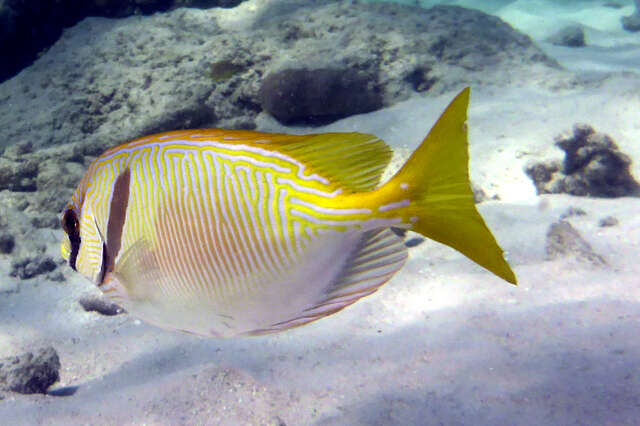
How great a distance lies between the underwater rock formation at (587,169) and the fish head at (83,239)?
501 cm

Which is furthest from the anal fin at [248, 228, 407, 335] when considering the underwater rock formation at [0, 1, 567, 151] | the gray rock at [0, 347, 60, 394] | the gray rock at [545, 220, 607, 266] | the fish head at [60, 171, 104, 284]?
the underwater rock formation at [0, 1, 567, 151]

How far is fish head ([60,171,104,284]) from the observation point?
1.10 metres

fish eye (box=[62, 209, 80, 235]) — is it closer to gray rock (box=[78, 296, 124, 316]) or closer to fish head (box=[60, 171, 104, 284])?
fish head (box=[60, 171, 104, 284])

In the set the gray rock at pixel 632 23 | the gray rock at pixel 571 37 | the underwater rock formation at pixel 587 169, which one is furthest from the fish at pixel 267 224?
the gray rock at pixel 632 23

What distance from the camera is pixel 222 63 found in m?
6.81

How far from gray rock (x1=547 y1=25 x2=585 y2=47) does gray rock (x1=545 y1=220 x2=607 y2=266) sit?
36.1 ft

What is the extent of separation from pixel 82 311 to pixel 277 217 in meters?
3.50

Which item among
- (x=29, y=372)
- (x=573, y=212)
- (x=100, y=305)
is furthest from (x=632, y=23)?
(x=29, y=372)

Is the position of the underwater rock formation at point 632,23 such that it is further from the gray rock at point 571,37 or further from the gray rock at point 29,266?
the gray rock at point 29,266

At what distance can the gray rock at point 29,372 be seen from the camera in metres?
2.62

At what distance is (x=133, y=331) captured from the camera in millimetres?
3352

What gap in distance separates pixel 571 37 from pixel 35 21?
1355 centimetres

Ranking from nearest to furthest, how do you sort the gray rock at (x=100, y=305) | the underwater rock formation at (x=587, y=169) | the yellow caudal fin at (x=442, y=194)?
the yellow caudal fin at (x=442, y=194), the gray rock at (x=100, y=305), the underwater rock formation at (x=587, y=169)

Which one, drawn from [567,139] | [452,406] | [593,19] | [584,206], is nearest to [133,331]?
[452,406]
